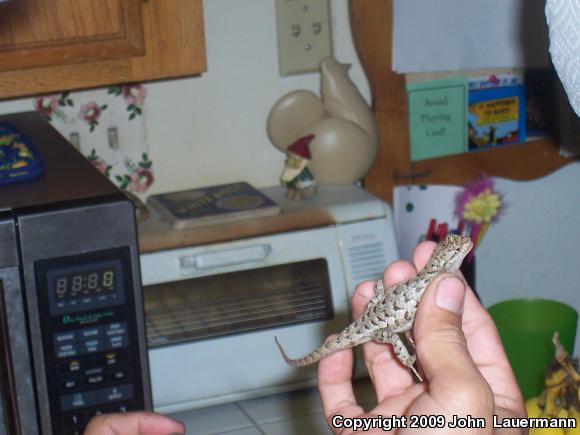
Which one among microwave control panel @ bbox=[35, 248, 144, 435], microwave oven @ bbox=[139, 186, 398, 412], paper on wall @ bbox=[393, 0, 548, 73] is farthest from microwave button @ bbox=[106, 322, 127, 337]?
paper on wall @ bbox=[393, 0, 548, 73]

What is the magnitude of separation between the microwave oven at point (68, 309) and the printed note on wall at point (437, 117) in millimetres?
790

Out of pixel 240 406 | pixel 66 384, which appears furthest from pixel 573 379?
pixel 66 384

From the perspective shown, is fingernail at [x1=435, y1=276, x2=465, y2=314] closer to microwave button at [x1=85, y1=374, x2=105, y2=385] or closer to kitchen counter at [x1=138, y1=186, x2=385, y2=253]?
microwave button at [x1=85, y1=374, x2=105, y2=385]

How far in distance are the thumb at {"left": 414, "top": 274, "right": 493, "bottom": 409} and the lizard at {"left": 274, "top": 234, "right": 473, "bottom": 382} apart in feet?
0.29

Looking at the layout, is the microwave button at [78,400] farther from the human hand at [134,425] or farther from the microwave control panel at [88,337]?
the human hand at [134,425]

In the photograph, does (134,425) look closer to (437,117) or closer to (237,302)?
(237,302)

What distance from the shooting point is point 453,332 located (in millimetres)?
790

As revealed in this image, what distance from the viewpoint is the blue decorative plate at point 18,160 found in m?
1.17

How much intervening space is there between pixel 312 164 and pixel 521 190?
1.42 ft

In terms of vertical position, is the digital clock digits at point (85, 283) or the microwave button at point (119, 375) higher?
the digital clock digits at point (85, 283)

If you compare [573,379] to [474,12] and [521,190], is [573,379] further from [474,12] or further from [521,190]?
[474,12]

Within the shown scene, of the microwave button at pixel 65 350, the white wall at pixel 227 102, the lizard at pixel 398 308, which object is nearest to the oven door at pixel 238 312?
the white wall at pixel 227 102

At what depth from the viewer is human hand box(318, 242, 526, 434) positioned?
2.44ft

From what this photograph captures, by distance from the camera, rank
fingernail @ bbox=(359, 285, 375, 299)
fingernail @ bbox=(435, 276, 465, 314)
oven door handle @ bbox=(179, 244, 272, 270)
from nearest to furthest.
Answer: fingernail @ bbox=(435, 276, 465, 314) < fingernail @ bbox=(359, 285, 375, 299) < oven door handle @ bbox=(179, 244, 272, 270)
